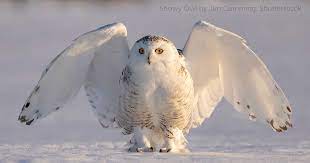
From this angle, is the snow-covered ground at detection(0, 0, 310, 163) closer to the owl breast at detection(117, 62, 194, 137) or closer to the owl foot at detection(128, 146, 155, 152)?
the owl foot at detection(128, 146, 155, 152)

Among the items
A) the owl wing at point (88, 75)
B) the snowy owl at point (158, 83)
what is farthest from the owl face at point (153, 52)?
the owl wing at point (88, 75)

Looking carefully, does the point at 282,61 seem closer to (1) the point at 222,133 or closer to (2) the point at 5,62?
(2) the point at 5,62

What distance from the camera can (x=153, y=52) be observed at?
22.3ft

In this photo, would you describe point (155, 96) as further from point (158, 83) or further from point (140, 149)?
point (140, 149)

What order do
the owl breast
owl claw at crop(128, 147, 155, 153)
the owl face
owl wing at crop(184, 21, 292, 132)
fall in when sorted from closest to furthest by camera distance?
the owl face < the owl breast < owl claw at crop(128, 147, 155, 153) < owl wing at crop(184, 21, 292, 132)

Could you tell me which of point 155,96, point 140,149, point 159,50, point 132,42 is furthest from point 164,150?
point 132,42

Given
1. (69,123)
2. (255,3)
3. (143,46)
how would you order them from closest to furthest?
1. (143,46)
2. (69,123)
3. (255,3)

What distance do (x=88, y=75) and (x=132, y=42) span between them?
35.8 feet

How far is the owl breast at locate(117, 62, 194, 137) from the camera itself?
6.94 metres

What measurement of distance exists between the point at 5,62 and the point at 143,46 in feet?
37.0

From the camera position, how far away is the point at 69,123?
36.1ft

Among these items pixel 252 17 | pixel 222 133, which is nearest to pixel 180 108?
pixel 222 133

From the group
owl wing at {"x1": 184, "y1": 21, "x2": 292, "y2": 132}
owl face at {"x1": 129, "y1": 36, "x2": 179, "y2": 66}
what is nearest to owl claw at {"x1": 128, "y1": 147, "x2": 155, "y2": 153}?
owl face at {"x1": 129, "y1": 36, "x2": 179, "y2": 66}

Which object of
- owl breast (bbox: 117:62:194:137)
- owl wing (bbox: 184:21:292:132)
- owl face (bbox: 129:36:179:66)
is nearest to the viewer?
owl face (bbox: 129:36:179:66)
